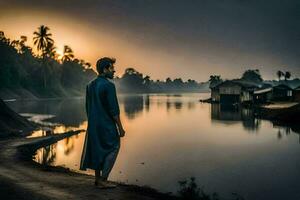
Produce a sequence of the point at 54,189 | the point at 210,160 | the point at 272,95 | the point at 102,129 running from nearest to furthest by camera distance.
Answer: the point at 102,129
the point at 54,189
the point at 210,160
the point at 272,95

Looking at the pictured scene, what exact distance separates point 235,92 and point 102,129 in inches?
3125

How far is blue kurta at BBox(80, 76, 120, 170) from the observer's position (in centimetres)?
749

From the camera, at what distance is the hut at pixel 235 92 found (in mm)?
82562

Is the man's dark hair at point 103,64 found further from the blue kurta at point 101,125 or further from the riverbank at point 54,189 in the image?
the riverbank at point 54,189

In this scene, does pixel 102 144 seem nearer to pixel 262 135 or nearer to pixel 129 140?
pixel 129 140

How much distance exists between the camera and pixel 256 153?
1006 inches

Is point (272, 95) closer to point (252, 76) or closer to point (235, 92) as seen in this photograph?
point (235, 92)

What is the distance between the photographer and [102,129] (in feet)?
24.9

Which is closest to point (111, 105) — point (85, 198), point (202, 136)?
point (85, 198)

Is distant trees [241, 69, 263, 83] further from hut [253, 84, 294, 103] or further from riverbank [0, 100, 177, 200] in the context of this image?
riverbank [0, 100, 177, 200]

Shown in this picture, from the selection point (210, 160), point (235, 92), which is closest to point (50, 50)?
point (235, 92)

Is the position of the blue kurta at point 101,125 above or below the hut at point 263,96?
below

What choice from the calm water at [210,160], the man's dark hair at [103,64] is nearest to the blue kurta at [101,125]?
the man's dark hair at [103,64]

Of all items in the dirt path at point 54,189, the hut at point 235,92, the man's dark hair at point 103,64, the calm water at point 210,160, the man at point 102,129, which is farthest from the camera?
the hut at point 235,92
